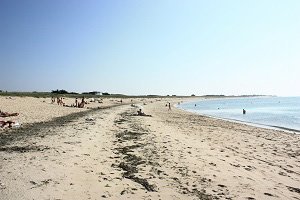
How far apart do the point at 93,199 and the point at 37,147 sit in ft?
22.5

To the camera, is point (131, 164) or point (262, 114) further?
point (262, 114)

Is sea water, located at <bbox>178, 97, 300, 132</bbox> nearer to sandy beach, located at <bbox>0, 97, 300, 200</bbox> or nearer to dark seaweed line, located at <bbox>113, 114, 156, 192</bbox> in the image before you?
sandy beach, located at <bbox>0, 97, 300, 200</bbox>

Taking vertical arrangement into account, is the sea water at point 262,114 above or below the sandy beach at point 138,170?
below

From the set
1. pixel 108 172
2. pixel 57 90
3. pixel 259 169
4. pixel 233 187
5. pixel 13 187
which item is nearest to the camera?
pixel 13 187

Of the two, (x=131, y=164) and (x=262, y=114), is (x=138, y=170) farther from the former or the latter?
(x=262, y=114)

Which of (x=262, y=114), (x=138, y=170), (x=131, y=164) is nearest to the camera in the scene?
(x=138, y=170)

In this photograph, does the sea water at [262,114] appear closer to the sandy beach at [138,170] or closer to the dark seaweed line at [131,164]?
the sandy beach at [138,170]

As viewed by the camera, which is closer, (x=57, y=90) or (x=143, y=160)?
(x=143, y=160)

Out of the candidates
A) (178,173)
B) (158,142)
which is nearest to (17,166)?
(178,173)

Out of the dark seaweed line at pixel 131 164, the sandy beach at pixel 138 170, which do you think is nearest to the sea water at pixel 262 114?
the sandy beach at pixel 138 170

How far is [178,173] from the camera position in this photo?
10445 mm

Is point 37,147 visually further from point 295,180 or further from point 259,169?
point 295,180

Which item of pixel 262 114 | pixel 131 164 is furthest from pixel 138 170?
pixel 262 114

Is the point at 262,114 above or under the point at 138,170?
under
